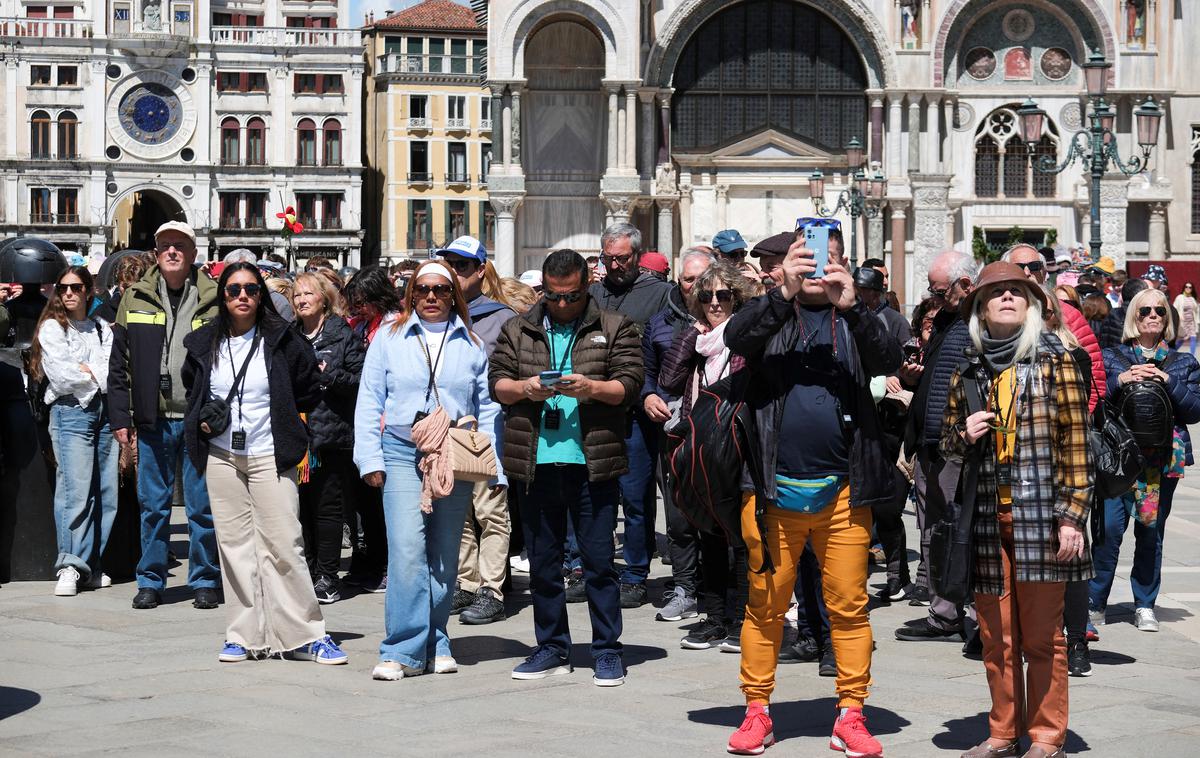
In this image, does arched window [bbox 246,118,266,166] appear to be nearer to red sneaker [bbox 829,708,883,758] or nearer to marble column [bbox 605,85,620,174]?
marble column [bbox 605,85,620,174]

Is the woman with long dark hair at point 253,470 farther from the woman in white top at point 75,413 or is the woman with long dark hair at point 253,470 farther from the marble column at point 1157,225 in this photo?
the marble column at point 1157,225

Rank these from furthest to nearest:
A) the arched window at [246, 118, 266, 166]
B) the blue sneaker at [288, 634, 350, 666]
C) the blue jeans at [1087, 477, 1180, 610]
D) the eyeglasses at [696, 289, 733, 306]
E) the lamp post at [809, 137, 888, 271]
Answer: the arched window at [246, 118, 266, 166]
the lamp post at [809, 137, 888, 271]
the blue jeans at [1087, 477, 1180, 610]
the eyeglasses at [696, 289, 733, 306]
the blue sneaker at [288, 634, 350, 666]

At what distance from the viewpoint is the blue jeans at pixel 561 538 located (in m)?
8.13

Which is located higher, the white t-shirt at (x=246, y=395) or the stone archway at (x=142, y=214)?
the stone archway at (x=142, y=214)

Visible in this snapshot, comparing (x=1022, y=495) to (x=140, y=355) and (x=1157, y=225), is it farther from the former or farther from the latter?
(x=1157, y=225)

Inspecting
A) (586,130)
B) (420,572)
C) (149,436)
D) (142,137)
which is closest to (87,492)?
(149,436)

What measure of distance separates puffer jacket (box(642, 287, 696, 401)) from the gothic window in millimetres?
31527

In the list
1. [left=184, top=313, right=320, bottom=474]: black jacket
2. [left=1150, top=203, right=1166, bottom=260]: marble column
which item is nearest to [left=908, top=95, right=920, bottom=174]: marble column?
[left=1150, top=203, right=1166, bottom=260]: marble column

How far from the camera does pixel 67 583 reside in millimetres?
10523

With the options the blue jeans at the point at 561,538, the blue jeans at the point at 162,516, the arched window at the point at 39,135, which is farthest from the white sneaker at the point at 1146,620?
the arched window at the point at 39,135

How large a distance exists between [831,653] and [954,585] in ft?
6.39

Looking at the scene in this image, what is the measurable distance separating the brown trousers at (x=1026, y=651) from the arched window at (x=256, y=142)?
65495 millimetres

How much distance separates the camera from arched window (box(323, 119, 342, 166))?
70125mm

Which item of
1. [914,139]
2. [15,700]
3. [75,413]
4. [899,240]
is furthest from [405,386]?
[914,139]
